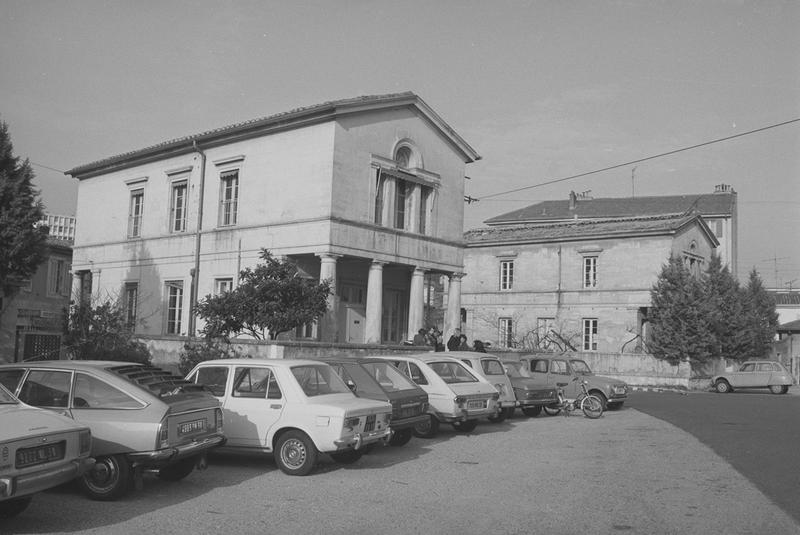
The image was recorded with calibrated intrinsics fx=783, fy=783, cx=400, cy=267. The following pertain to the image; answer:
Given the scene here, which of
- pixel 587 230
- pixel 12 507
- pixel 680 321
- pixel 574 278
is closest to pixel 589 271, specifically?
pixel 574 278

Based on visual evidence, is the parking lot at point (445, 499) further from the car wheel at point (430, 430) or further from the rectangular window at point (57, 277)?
the rectangular window at point (57, 277)

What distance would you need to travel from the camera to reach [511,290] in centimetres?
4669

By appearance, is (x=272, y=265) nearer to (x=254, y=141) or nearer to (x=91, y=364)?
(x=254, y=141)

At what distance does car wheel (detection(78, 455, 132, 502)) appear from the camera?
8875mm

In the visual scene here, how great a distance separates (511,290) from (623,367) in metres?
9.70

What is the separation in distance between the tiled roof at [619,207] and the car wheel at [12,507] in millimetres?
59843

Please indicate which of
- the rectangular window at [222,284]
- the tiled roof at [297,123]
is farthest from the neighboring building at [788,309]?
the rectangular window at [222,284]

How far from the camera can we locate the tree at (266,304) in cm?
2098

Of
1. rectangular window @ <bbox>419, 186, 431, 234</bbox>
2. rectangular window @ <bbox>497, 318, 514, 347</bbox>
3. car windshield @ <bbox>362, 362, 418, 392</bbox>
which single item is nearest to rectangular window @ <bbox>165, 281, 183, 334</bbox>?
rectangular window @ <bbox>419, 186, 431, 234</bbox>

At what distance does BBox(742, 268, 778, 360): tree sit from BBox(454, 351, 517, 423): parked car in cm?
2866

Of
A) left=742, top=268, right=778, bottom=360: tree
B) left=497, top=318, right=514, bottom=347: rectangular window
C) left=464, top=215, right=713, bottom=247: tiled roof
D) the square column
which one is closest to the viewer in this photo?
the square column

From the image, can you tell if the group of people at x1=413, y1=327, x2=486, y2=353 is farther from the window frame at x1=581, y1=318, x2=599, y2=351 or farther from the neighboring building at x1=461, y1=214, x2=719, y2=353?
the window frame at x1=581, y1=318, x2=599, y2=351

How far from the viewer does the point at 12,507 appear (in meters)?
7.94

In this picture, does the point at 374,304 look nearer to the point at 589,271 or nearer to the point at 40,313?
the point at 40,313
